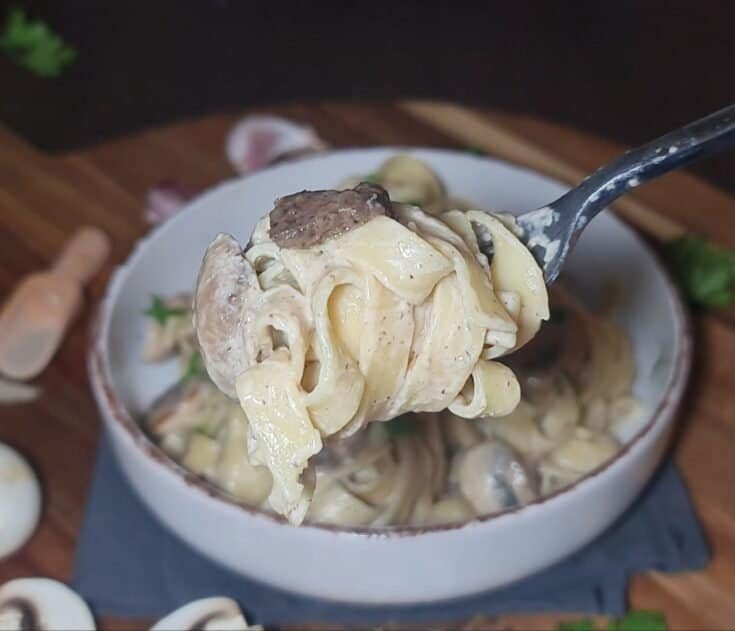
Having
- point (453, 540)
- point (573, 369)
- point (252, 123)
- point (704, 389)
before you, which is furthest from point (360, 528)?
point (252, 123)

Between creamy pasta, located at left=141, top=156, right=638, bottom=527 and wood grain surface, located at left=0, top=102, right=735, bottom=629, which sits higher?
creamy pasta, located at left=141, top=156, right=638, bottom=527

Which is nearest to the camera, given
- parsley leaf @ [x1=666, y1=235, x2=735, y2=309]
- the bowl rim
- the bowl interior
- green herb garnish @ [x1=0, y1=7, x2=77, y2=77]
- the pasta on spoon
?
the pasta on spoon

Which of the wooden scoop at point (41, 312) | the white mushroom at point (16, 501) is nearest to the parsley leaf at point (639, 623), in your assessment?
the white mushroom at point (16, 501)

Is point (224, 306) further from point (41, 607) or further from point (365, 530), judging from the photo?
point (41, 607)

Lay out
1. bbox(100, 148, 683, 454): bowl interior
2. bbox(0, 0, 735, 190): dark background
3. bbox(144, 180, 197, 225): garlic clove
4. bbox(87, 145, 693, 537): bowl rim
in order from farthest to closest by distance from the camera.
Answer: bbox(0, 0, 735, 190): dark background < bbox(144, 180, 197, 225): garlic clove < bbox(100, 148, 683, 454): bowl interior < bbox(87, 145, 693, 537): bowl rim

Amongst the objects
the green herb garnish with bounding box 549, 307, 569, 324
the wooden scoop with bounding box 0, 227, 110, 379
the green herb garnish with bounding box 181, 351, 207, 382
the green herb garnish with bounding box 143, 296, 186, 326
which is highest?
the green herb garnish with bounding box 549, 307, 569, 324

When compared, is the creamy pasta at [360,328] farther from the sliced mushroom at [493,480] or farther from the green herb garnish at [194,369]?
the green herb garnish at [194,369]

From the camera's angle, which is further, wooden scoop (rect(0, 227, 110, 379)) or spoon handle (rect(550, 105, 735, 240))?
wooden scoop (rect(0, 227, 110, 379))

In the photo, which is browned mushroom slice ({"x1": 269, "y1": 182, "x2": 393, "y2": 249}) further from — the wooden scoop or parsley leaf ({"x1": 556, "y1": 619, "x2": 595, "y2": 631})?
the wooden scoop

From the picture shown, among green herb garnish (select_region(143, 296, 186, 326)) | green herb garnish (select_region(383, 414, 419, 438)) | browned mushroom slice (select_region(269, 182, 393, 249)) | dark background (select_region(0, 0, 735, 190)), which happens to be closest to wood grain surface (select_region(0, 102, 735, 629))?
green herb garnish (select_region(143, 296, 186, 326))

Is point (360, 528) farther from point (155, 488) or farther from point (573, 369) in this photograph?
point (573, 369)
